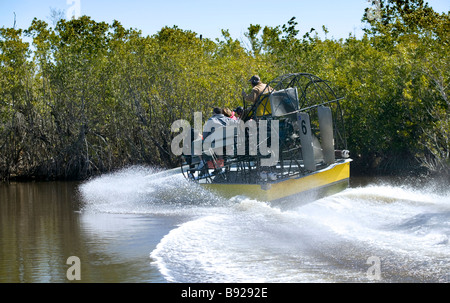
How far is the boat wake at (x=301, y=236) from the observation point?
647 centimetres

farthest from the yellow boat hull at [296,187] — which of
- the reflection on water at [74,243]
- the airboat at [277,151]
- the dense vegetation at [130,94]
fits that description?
the dense vegetation at [130,94]

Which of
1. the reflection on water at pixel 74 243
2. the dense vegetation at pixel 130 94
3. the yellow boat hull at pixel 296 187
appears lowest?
the reflection on water at pixel 74 243

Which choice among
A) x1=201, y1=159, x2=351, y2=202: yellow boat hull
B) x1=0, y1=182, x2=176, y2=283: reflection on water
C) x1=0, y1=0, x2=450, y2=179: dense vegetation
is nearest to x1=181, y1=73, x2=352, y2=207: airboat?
x1=201, y1=159, x2=351, y2=202: yellow boat hull

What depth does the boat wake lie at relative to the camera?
647 centimetres

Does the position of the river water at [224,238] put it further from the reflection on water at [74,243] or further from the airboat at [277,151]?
the airboat at [277,151]

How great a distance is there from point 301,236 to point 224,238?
1024mm

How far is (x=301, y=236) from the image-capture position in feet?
27.8

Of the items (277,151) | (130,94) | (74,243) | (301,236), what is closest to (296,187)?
(277,151)

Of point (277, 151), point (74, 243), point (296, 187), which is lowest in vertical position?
point (74, 243)

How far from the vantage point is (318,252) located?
7.36 meters

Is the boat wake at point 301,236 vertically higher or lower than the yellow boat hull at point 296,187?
lower

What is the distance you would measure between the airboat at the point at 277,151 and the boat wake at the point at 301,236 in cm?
25

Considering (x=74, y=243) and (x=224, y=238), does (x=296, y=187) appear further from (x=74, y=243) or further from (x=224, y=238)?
(x=74, y=243)
